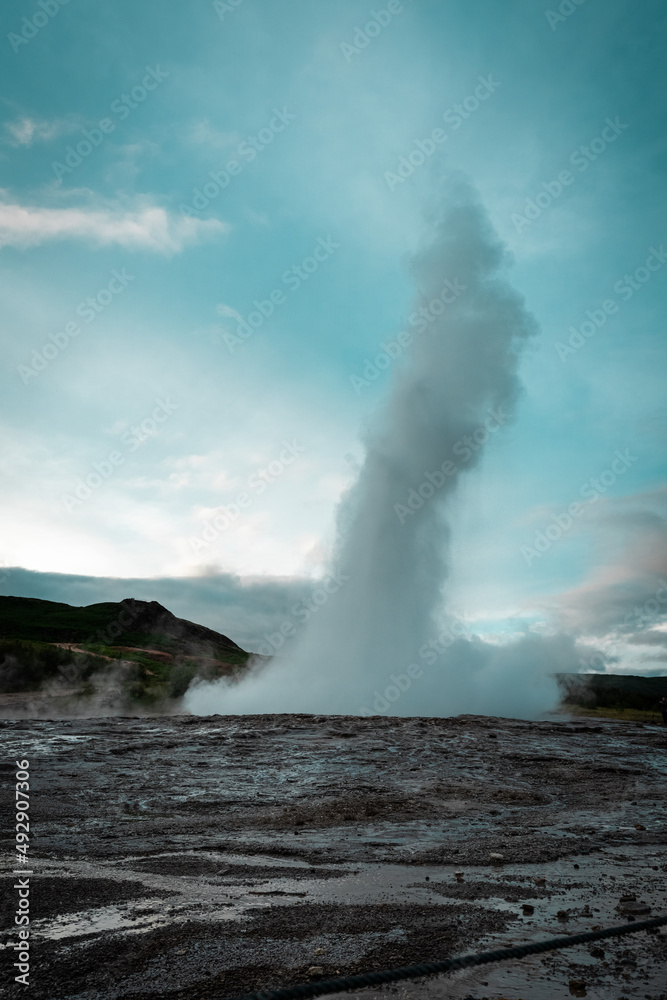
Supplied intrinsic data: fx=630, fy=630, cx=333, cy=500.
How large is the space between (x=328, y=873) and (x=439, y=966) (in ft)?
9.08

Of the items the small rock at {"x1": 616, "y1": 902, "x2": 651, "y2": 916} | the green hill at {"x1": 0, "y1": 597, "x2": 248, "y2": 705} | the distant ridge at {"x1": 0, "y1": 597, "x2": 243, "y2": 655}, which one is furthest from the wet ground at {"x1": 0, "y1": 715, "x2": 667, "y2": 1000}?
the distant ridge at {"x1": 0, "y1": 597, "x2": 243, "y2": 655}

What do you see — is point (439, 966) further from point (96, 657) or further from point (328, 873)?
point (96, 657)

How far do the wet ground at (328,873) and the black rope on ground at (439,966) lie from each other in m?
0.06

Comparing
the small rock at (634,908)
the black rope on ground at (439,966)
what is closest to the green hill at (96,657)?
the small rock at (634,908)

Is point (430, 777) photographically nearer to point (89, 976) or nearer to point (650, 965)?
point (650, 965)

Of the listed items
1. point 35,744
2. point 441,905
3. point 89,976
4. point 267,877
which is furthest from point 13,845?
point 35,744

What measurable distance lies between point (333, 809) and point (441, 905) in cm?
529

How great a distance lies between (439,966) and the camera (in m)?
3.85

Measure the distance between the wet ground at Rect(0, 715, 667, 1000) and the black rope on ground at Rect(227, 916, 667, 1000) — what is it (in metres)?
0.06

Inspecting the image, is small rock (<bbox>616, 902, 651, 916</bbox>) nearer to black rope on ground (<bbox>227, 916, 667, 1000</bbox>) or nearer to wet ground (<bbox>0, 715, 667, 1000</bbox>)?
wet ground (<bbox>0, 715, 667, 1000</bbox>)

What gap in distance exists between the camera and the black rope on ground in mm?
3455

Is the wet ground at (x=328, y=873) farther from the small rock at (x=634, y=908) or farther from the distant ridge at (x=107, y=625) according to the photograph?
the distant ridge at (x=107, y=625)

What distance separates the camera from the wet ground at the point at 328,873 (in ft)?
12.8

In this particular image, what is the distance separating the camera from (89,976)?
3.72m
